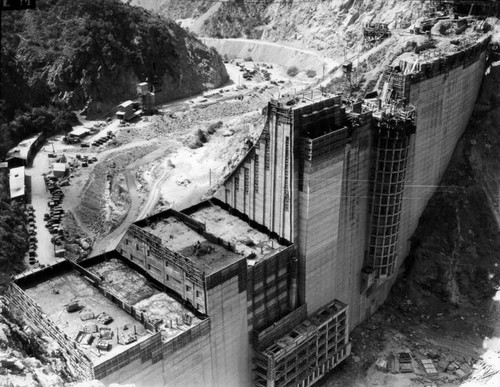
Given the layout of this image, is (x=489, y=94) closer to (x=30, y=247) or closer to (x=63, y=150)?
(x=30, y=247)

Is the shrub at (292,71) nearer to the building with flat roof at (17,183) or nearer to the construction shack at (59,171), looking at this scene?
the construction shack at (59,171)

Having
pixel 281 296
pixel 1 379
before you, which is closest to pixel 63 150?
pixel 281 296

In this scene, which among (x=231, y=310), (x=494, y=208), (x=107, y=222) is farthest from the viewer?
(x=107, y=222)

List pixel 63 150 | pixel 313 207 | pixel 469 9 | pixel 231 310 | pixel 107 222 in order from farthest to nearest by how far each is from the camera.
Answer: pixel 63 150 < pixel 469 9 < pixel 107 222 < pixel 313 207 < pixel 231 310

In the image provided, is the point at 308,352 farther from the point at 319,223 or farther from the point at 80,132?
the point at 80,132

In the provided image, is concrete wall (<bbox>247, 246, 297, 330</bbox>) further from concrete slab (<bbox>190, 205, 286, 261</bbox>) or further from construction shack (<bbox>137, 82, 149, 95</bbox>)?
construction shack (<bbox>137, 82, 149, 95</bbox>)

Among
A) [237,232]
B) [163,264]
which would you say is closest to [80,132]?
[237,232]

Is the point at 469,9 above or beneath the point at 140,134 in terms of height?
above
